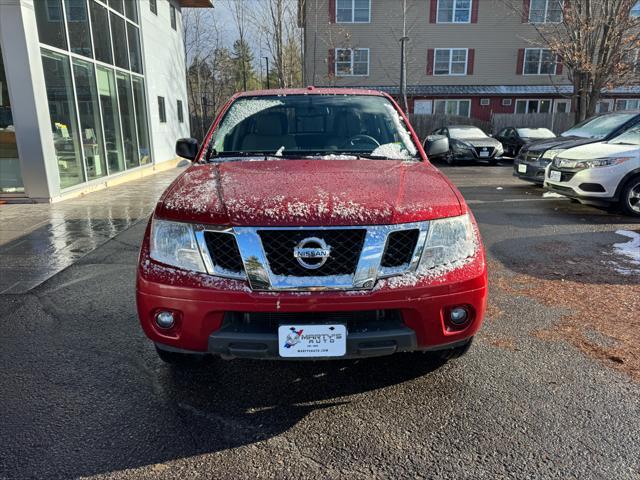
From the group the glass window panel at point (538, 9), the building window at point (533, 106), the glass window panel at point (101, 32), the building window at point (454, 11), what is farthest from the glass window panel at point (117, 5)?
the building window at point (533, 106)

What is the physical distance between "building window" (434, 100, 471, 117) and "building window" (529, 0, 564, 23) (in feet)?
16.7

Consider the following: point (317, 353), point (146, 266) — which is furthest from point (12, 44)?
point (317, 353)

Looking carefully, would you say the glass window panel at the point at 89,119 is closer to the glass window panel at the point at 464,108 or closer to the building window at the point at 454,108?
the building window at the point at 454,108

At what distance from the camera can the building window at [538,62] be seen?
24812mm

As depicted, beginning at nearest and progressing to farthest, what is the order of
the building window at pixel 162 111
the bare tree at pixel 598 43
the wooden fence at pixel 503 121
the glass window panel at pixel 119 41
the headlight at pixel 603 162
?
the headlight at pixel 603 162, the glass window panel at pixel 119 41, the bare tree at pixel 598 43, the building window at pixel 162 111, the wooden fence at pixel 503 121

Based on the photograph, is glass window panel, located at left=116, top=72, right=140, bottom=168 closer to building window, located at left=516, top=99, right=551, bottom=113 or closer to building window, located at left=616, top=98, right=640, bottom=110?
building window, located at left=516, top=99, right=551, bottom=113

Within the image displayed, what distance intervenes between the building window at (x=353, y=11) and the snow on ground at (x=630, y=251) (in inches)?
846

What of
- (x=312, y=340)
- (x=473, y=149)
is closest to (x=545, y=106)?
(x=473, y=149)

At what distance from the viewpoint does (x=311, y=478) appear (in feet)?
6.39

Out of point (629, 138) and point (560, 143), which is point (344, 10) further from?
point (629, 138)

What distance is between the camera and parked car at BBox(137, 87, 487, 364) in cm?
210

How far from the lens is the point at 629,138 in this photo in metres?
7.20

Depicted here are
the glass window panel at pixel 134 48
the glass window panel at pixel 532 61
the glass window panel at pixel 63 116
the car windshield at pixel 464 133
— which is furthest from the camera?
the glass window panel at pixel 532 61

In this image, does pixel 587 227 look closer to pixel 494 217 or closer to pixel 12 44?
pixel 494 217
